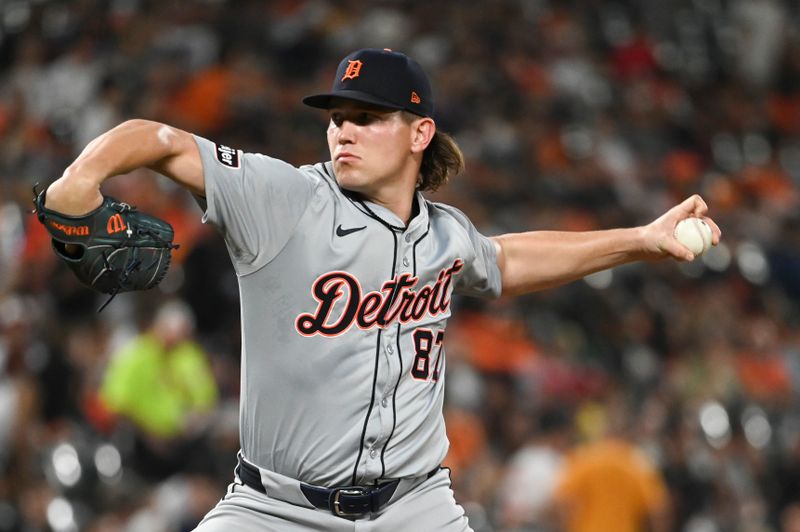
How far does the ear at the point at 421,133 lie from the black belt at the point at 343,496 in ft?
3.27

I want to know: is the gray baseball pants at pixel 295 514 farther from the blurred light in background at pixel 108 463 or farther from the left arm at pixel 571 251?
the blurred light in background at pixel 108 463

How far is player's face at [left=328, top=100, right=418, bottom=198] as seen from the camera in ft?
12.2

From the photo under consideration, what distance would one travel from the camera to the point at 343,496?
3613 millimetres

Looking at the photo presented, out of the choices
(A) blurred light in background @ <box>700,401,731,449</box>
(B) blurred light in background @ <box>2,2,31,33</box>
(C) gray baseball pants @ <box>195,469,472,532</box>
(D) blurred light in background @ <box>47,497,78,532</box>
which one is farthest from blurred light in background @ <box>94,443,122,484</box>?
(B) blurred light in background @ <box>2,2,31,33</box>

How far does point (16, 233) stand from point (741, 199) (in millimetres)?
6572

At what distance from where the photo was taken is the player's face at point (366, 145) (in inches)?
147

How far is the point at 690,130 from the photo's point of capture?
12914 millimetres

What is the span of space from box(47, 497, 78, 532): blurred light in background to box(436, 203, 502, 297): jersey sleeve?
148 inches

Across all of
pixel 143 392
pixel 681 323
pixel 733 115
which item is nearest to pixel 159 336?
pixel 143 392

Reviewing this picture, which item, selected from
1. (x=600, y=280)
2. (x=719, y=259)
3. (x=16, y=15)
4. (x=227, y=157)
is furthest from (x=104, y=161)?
(x=16, y=15)

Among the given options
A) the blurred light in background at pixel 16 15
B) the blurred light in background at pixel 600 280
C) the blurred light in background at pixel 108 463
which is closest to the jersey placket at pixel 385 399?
the blurred light in background at pixel 108 463

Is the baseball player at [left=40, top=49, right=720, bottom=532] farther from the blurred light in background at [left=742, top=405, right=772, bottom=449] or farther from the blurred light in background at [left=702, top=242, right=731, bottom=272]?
the blurred light in background at [left=702, top=242, right=731, bottom=272]

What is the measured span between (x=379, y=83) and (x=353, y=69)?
8cm

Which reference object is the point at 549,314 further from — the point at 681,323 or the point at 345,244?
the point at 345,244
